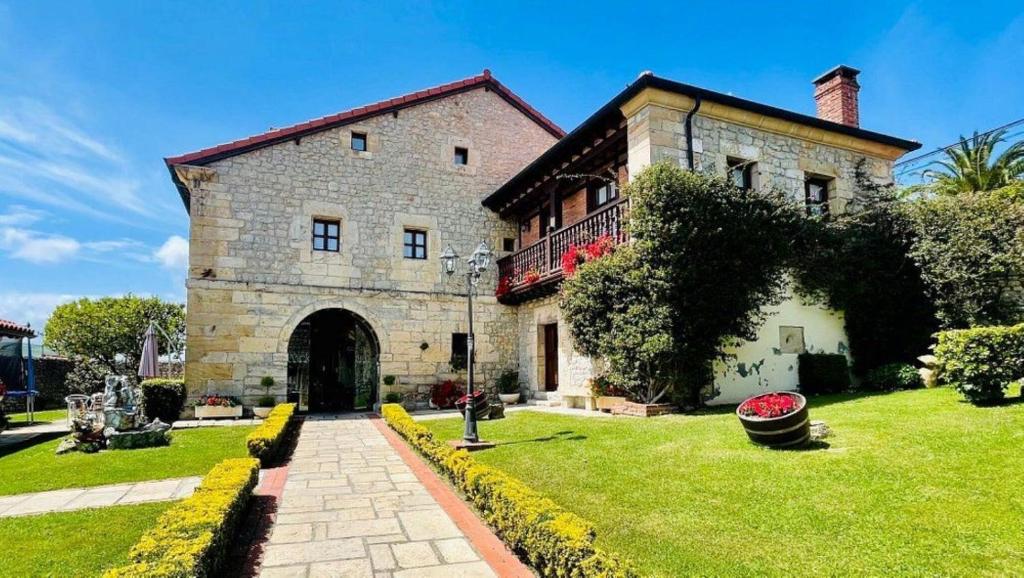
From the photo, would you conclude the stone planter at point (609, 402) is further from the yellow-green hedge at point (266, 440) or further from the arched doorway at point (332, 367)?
the arched doorway at point (332, 367)

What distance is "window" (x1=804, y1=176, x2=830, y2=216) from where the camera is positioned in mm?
12177

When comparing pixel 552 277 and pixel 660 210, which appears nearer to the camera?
pixel 660 210

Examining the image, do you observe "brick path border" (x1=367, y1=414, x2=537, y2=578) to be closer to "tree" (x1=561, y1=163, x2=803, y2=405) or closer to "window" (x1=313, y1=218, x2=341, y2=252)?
Answer: "tree" (x1=561, y1=163, x2=803, y2=405)

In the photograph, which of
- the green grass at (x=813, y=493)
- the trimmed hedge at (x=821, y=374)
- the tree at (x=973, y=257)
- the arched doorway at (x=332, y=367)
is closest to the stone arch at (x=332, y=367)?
the arched doorway at (x=332, y=367)

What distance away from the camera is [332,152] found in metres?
14.8

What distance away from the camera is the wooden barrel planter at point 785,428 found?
5.86 metres

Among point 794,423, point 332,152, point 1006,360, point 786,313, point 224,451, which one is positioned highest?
point 332,152

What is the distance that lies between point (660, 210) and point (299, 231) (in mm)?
9216

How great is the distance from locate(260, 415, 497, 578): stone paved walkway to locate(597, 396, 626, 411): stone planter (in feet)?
14.4

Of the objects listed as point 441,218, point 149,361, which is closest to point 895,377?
point 441,218

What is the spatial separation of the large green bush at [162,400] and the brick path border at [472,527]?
770 centimetres

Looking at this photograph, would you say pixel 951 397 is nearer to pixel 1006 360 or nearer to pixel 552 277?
pixel 1006 360

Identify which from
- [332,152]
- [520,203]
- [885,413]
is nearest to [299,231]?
[332,152]

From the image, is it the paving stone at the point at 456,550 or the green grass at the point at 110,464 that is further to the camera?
the green grass at the point at 110,464
